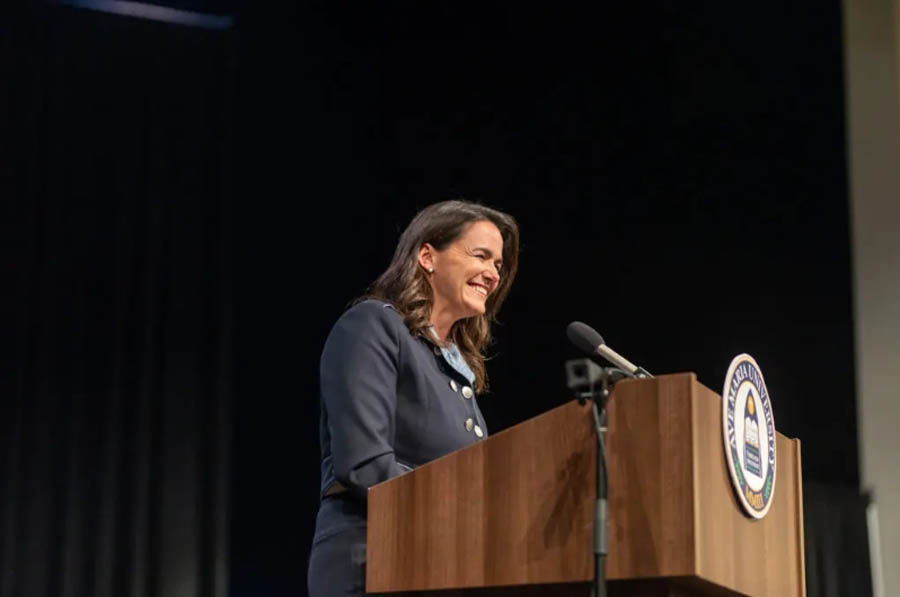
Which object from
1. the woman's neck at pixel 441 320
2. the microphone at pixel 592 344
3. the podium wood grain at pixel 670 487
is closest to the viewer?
the podium wood grain at pixel 670 487

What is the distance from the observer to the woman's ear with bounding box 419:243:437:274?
2805mm

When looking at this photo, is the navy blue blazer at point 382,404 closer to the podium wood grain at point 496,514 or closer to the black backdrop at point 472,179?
the podium wood grain at point 496,514

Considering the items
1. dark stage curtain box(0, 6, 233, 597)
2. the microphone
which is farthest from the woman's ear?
dark stage curtain box(0, 6, 233, 597)

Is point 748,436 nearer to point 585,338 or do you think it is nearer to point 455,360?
point 585,338

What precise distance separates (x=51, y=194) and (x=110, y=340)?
52cm

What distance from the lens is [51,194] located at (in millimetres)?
4371

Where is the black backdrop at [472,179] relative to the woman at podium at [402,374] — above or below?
above

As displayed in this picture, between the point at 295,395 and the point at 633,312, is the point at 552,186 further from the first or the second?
the point at 295,395

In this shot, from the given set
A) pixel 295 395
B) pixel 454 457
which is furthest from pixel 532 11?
pixel 454 457

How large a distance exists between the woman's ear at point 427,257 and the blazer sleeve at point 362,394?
28 centimetres

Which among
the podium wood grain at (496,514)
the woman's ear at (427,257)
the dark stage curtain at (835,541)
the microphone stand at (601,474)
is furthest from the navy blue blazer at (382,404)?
the dark stage curtain at (835,541)

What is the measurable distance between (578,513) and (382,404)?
530mm

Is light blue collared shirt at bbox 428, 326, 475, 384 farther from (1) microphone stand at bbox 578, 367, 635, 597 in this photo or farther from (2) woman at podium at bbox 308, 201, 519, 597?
(1) microphone stand at bbox 578, 367, 635, 597

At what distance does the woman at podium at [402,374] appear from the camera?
7.47 ft
